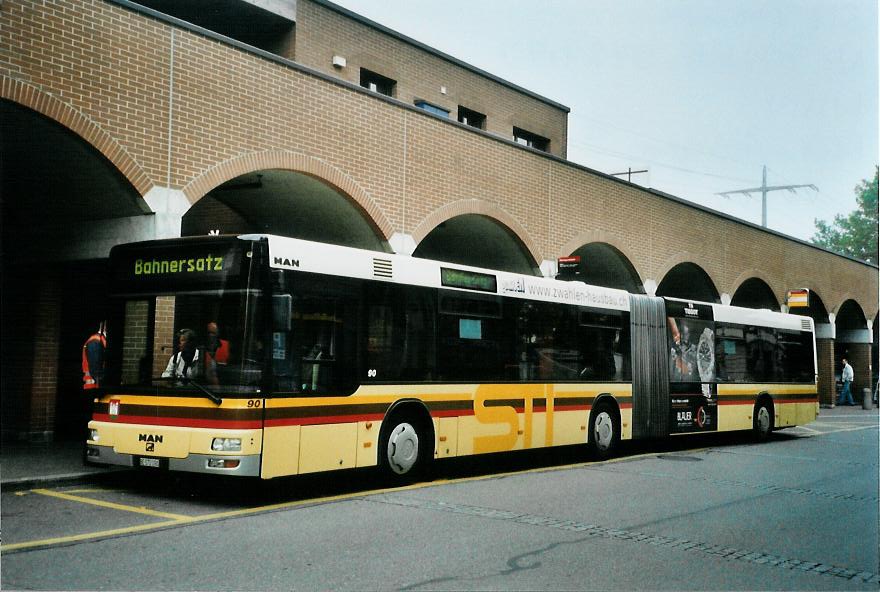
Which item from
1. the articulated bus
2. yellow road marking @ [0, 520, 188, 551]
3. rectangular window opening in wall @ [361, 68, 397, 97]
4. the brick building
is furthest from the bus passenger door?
yellow road marking @ [0, 520, 188, 551]

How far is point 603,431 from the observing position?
48.8ft

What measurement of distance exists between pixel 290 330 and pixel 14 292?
7.90 meters

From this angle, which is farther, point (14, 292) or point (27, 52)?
point (14, 292)

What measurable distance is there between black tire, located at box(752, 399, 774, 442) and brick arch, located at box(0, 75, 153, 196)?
13470mm

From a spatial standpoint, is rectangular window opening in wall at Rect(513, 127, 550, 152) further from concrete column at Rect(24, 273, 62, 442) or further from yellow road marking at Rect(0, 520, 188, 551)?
yellow road marking at Rect(0, 520, 188, 551)

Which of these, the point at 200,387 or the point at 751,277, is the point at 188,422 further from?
the point at 751,277

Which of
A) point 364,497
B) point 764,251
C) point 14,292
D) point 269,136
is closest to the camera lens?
point 364,497

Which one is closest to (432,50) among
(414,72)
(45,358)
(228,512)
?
(414,72)

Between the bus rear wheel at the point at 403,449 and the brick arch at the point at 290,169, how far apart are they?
4561 millimetres

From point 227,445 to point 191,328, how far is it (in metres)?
1.30

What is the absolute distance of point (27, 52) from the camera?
1045cm

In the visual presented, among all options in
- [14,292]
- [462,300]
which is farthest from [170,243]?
[14,292]

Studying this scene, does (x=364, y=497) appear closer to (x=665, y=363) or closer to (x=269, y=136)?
(x=269, y=136)

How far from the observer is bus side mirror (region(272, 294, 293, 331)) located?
8945 millimetres
